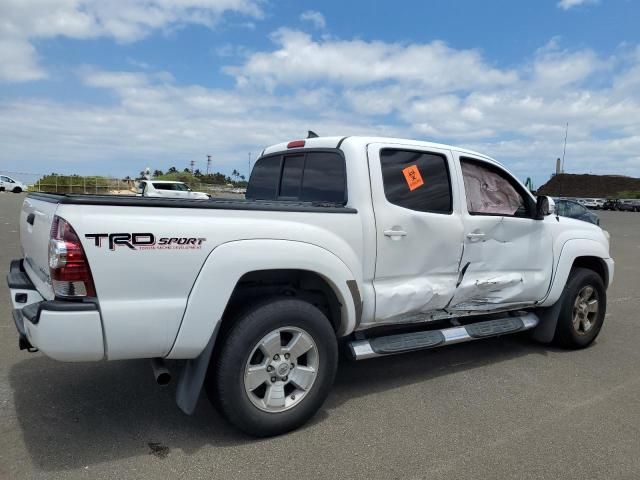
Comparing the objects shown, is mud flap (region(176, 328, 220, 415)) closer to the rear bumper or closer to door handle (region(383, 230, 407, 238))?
the rear bumper

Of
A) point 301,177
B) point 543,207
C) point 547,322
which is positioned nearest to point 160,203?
point 301,177

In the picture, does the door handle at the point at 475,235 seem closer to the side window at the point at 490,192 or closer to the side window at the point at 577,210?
the side window at the point at 490,192

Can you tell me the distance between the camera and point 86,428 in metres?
3.40

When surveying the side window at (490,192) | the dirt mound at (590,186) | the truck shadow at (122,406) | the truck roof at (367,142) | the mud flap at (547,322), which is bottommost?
the truck shadow at (122,406)

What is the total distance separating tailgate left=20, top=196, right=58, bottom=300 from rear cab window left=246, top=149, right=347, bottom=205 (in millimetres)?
1938

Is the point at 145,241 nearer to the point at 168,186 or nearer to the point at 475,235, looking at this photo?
the point at 475,235

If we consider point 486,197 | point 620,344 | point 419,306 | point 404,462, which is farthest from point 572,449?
point 620,344

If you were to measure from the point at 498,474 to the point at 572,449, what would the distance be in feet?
2.13

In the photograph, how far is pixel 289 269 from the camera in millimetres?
3330

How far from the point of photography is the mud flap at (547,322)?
209 inches

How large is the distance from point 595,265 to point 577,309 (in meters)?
0.65

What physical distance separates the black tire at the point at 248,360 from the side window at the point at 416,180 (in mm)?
1130

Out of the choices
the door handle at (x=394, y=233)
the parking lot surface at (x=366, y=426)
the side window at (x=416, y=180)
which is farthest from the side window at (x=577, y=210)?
the door handle at (x=394, y=233)

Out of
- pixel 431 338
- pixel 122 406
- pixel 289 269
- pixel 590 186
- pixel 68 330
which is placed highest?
pixel 590 186
